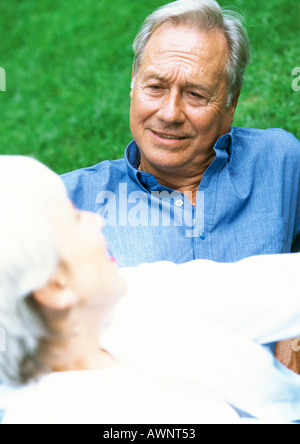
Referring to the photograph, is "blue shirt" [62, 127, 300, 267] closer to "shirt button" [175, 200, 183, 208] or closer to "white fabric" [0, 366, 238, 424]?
"shirt button" [175, 200, 183, 208]

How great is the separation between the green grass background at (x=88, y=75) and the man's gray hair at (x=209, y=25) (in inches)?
48.9

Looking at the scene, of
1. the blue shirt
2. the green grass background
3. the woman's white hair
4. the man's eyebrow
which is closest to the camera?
the woman's white hair

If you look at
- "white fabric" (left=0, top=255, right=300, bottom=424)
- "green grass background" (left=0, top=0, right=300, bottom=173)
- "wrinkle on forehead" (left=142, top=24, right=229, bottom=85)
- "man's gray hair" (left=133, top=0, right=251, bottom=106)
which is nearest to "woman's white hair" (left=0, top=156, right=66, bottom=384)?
"white fabric" (left=0, top=255, right=300, bottom=424)

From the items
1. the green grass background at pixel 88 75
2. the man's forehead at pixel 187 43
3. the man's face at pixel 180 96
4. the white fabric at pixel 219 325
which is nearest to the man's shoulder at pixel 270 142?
the man's face at pixel 180 96

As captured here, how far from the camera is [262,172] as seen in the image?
268 cm

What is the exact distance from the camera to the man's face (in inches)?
102

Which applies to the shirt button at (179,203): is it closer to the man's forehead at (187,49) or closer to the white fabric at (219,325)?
the man's forehead at (187,49)

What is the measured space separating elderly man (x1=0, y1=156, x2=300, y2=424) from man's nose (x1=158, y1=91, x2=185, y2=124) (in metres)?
0.91

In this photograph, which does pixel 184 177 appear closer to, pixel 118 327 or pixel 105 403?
pixel 118 327

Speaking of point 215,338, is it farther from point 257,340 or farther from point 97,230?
point 97,230

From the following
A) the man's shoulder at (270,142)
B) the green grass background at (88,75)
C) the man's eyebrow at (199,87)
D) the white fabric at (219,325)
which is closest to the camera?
the white fabric at (219,325)

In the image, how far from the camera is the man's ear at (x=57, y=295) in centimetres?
148

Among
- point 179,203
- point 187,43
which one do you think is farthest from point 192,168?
point 187,43

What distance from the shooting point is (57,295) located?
4.91 feet
